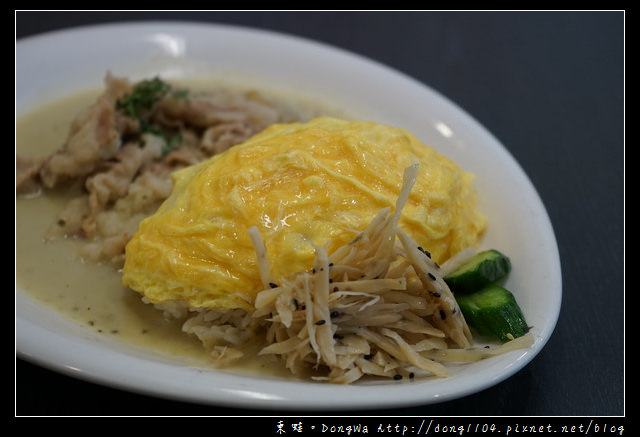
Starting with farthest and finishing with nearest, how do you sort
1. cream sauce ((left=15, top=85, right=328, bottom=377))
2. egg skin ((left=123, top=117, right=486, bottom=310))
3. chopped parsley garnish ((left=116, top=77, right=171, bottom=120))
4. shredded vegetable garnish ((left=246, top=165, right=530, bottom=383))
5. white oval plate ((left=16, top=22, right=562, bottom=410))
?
chopped parsley garnish ((left=116, top=77, right=171, bottom=120)) < cream sauce ((left=15, top=85, right=328, bottom=377)) < egg skin ((left=123, top=117, right=486, bottom=310)) < shredded vegetable garnish ((left=246, top=165, right=530, bottom=383)) < white oval plate ((left=16, top=22, right=562, bottom=410))

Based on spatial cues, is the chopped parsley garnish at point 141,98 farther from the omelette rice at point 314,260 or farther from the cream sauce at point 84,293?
the omelette rice at point 314,260

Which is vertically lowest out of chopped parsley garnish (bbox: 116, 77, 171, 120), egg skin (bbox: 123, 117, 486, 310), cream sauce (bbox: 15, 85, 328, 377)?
cream sauce (bbox: 15, 85, 328, 377)

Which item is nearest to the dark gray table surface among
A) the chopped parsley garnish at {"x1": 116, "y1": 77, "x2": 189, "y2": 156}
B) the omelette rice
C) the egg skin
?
the omelette rice

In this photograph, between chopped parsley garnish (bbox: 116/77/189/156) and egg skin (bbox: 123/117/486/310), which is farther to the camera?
chopped parsley garnish (bbox: 116/77/189/156)

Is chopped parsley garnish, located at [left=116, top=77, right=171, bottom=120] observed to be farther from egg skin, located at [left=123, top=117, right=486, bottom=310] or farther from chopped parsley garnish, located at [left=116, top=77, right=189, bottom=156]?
egg skin, located at [left=123, top=117, right=486, bottom=310]

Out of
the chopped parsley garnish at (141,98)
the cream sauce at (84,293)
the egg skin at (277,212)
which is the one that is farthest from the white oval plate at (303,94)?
the chopped parsley garnish at (141,98)

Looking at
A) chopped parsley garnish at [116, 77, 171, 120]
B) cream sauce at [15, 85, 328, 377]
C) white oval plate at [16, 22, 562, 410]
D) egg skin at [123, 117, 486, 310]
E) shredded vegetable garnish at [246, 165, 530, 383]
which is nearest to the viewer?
white oval plate at [16, 22, 562, 410]

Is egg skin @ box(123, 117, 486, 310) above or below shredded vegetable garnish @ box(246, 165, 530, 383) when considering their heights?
above

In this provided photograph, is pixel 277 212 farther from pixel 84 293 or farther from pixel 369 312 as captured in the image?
pixel 84 293
